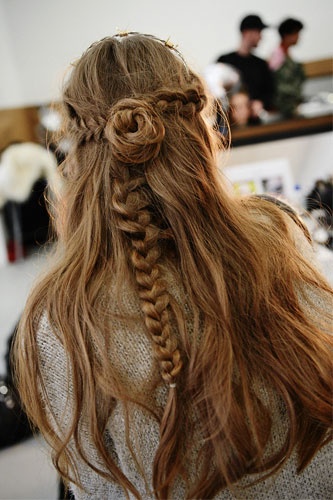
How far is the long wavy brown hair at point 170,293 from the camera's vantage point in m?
0.58

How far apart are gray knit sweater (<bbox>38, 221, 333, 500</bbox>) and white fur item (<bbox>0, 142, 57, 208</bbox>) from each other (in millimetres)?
1826

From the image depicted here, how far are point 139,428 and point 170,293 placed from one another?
197 mm

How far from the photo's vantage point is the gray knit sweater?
60 cm

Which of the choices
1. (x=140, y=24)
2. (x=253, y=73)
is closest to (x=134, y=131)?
(x=253, y=73)

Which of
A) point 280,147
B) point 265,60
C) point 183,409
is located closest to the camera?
point 183,409

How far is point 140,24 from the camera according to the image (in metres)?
2.56

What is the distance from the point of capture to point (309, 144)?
5.65 ft

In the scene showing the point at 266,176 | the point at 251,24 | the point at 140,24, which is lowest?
the point at 266,176

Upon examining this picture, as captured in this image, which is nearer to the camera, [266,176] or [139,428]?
[139,428]

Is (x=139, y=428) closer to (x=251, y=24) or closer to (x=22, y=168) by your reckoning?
(x=22, y=168)

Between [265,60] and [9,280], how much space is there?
1.90m

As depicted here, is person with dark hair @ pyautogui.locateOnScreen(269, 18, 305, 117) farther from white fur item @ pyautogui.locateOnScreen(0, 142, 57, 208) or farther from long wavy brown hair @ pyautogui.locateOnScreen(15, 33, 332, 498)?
long wavy brown hair @ pyautogui.locateOnScreen(15, 33, 332, 498)

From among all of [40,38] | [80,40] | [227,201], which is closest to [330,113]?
[227,201]

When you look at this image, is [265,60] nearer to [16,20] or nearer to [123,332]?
[16,20]
